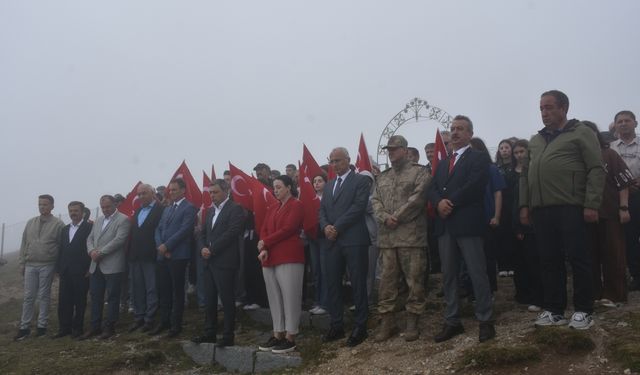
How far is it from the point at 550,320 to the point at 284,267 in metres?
2.89

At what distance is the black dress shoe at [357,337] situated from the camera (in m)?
5.47

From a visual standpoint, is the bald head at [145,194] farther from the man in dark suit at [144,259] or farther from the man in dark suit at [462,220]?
the man in dark suit at [462,220]

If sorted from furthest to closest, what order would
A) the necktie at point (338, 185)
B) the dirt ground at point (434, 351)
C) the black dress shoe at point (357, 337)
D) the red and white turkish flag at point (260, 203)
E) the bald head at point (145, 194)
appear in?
the bald head at point (145, 194) < the red and white turkish flag at point (260, 203) < the necktie at point (338, 185) < the black dress shoe at point (357, 337) < the dirt ground at point (434, 351)

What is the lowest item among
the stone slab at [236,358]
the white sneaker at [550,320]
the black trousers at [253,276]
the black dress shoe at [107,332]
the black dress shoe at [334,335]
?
the stone slab at [236,358]

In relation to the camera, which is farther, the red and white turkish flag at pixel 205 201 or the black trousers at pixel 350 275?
the red and white turkish flag at pixel 205 201

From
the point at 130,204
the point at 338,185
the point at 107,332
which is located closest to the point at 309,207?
the point at 338,185

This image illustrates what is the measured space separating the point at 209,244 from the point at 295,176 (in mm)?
3162

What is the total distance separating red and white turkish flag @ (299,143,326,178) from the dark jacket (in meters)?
2.57

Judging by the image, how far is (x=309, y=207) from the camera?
6.57 m

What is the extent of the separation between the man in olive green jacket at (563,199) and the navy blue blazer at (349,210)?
1.83m

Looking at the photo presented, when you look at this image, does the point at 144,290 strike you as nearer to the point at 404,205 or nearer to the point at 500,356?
the point at 404,205

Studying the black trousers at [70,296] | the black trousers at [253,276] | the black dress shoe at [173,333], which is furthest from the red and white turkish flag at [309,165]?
the black trousers at [70,296]

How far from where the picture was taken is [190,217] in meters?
7.45

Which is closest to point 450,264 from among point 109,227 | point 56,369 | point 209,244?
point 209,244
